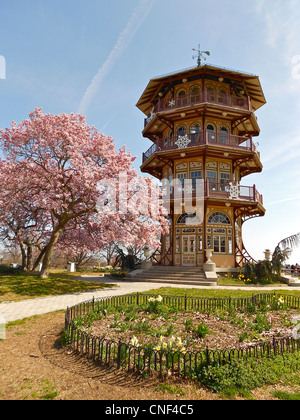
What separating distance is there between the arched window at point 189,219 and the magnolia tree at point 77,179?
19.9ft

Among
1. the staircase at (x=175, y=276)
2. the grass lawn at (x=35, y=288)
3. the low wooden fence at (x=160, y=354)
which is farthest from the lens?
the staircase at (x=175, y=276)

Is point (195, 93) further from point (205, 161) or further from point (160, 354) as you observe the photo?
point (160, 354)

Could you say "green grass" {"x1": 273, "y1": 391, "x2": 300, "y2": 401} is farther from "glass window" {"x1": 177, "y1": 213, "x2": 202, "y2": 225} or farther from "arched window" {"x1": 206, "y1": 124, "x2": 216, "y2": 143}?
"arched window" {"x1": 206, "y1": 124, "x2": 216, "y2": 143}

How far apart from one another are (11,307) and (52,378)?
23.9 ft

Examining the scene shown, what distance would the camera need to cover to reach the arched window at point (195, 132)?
24109 millimetres

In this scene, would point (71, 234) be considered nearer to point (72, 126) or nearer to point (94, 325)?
point (72, 126)

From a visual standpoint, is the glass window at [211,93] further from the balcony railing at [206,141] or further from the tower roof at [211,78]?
the balcony railing at [206,141]

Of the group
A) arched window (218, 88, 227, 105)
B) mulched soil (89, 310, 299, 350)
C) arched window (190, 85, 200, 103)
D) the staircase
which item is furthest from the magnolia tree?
arched window (218, 88, 227, 105)

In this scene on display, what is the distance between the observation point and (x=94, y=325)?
26.3 feet

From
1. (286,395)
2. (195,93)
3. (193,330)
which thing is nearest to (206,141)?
(195,93)

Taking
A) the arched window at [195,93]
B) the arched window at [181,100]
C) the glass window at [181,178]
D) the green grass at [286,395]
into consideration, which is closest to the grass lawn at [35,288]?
the glass window at [181,178]

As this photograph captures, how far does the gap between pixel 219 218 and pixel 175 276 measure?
6.65 m

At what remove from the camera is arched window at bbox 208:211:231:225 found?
23397mm
